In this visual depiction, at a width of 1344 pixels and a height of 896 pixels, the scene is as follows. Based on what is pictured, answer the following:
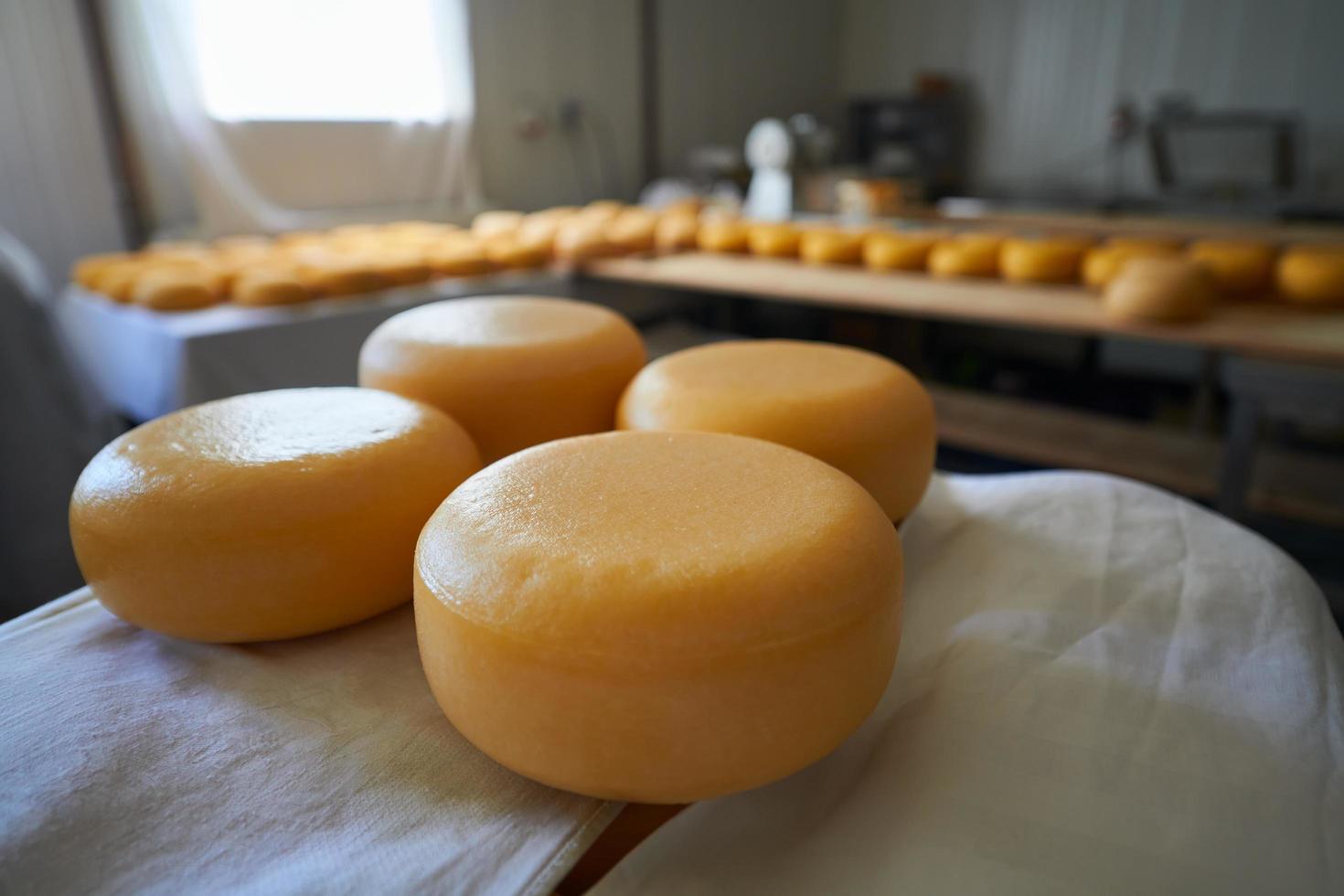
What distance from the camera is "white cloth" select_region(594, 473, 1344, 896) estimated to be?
54 centimetres

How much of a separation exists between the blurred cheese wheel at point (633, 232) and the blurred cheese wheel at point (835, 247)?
1.92ft

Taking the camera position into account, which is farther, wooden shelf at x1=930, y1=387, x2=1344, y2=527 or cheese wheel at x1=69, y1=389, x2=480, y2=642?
wooden shelf at x1=930, y1=387, x2=1344, y2=527

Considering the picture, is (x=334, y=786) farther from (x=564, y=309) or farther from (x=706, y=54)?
(x=706, y=54)

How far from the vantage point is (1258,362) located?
1567 mm

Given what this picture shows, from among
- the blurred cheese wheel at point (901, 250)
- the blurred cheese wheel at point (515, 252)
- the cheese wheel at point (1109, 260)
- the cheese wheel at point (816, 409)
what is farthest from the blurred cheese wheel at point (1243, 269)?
the blurred cheese wheel at point (515, 252)

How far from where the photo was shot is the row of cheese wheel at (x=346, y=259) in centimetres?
199

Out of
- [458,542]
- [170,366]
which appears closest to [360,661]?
[458,542]

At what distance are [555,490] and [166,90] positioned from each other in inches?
124

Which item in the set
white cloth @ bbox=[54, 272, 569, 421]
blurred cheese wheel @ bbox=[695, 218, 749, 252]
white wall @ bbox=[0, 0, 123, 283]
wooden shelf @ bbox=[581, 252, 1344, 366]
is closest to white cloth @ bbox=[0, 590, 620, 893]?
white cloth @ bbox=[54, 272, 569, 421]

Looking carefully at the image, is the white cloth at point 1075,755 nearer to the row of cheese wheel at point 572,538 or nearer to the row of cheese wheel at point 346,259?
the row of cheese wheel at point 572,538

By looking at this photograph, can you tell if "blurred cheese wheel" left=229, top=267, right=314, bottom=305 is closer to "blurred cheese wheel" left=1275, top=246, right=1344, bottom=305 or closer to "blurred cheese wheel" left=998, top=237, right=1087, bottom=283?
"blurred cheese wheel" left=998, top=237, right=1087, bottom=283

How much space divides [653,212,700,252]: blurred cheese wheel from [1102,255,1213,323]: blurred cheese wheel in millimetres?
1462

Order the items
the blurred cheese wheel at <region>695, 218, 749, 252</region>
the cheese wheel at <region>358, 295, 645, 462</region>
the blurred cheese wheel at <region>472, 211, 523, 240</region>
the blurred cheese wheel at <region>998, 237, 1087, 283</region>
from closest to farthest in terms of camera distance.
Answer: the cheese wheel at <region>358, 295, 645, 462</region>
the blurred cheese wheel at <region>998, 237, 1087, 283</region>
the blurred cheese wheel at <region>695, 218, 749, 252</region>
the blurred cheese wheel at <region>472, 211, 523, 240</region>

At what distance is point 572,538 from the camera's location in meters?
0.56
